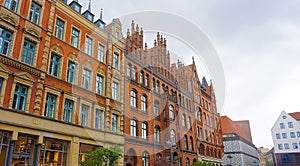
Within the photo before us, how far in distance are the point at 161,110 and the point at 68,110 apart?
15208 millimetres

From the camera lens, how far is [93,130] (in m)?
20.9

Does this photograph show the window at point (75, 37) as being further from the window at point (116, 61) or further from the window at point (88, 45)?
the window at point (116, 61)

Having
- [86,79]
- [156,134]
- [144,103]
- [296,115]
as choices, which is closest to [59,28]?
[86,79]

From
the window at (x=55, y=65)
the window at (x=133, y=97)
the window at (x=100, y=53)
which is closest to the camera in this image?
the window at (x=55, y=65)

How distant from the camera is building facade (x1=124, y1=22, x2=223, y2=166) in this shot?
26.9m

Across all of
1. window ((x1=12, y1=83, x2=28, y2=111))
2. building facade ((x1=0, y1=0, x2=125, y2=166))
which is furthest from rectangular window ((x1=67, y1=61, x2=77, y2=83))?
window ((x1=12, y1=83, x2=28, y2=111))

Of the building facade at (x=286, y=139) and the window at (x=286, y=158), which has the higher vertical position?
the building facade at (x=286, y=139)

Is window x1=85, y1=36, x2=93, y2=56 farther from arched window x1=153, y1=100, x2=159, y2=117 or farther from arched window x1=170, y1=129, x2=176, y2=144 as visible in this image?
arched window x1=170, y1=129, x2=176, y2=144

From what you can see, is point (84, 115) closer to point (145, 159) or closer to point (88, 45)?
point (88, 45)

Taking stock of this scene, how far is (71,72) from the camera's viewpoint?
20.8 metres

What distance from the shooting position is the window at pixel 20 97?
52.7ft

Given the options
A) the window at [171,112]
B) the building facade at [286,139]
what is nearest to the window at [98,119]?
the window at [171,112]

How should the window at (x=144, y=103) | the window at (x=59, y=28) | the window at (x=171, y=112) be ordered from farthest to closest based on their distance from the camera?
the window at (x=171, y=112)
the window at (x=144, y=103)
the window at (x=59, y=28)

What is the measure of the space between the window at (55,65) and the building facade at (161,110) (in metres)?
8.66
